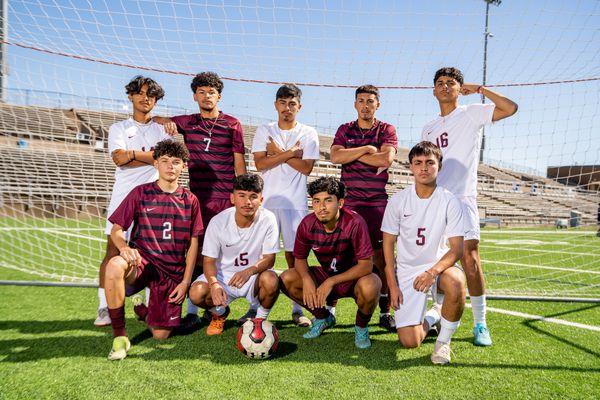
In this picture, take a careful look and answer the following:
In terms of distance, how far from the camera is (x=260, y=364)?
2.62 meters

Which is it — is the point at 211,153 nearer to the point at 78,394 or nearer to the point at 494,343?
the point at 78,394

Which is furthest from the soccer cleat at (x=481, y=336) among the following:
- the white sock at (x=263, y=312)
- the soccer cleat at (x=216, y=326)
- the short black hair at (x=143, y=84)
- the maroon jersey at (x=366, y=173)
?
the short black hair at (x=143, y=84)

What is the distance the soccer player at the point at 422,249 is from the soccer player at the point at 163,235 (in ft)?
5.01

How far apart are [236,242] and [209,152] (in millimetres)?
879

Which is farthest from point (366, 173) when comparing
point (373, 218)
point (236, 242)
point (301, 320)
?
point (301, 320)

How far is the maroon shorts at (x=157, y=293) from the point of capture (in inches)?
125

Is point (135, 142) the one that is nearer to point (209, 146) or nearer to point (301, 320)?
point (209, 146)

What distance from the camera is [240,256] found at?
135 inches

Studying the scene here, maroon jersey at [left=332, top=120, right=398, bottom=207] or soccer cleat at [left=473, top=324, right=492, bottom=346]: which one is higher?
maroon jersey at [left=332, top=120, right=398, bottom=207]

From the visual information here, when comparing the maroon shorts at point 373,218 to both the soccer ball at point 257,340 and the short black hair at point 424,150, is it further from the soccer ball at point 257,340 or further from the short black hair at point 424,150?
the soccer ball at point 257,340

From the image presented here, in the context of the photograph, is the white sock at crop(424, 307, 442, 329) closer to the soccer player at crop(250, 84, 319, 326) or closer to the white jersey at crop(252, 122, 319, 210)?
the soccer player at crop(250, 84, 319, 326)

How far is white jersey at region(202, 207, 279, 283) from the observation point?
3.35 m

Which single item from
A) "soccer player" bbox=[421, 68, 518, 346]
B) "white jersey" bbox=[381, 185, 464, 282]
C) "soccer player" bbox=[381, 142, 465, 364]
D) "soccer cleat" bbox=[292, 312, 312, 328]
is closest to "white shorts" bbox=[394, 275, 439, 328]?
"soccer player" bbox=[381, 142, 465, 364]

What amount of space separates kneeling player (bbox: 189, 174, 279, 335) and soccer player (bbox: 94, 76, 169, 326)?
35.2 inches
